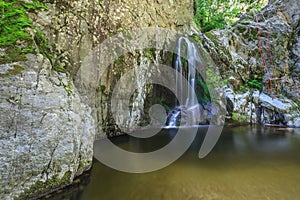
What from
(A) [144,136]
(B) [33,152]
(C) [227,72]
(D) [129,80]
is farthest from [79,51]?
(C) [227,72]

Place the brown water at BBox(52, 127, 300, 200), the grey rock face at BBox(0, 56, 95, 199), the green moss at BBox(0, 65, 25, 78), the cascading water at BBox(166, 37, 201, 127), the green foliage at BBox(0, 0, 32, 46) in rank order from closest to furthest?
the grey rock face at BBox(0, 56, 95, 199), the green moss at BBox(0, 65, 25, 78), the green foliage at BBox(0, 0, 32, 46), the brown water at BBox(52, 127, 300, 200), the cascading water at BBox(166, 37, 201, 127)

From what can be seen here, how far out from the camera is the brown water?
111 inches

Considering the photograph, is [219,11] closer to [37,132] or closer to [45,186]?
[37,132]

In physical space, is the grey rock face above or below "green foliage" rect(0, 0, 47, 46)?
below

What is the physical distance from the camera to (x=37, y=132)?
100 inches

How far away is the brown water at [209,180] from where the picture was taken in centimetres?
283

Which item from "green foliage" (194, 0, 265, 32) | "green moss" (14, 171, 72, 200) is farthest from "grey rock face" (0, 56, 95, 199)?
"green foliage" (194, 0, 265, 32)

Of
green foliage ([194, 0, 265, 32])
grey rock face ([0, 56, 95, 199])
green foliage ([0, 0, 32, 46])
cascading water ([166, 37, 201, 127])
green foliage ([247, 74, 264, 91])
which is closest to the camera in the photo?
grey rock face ([0, 56, 95, 199])

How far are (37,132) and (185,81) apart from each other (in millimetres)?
8666

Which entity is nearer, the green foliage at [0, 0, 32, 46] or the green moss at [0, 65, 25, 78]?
the green moss at [0, 65, 25, 78]

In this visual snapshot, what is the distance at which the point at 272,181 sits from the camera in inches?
131

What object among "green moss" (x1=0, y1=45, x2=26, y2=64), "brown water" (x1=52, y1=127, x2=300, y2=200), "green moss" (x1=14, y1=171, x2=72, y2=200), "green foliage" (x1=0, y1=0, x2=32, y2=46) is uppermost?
"green foliage" (x1=0, y1=0, x2=32, y2=46)

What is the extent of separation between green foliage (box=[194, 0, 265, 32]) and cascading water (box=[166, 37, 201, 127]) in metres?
9.36

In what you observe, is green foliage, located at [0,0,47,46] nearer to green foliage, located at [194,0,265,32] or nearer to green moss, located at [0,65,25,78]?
green moss, located at [0,65,25,78]
